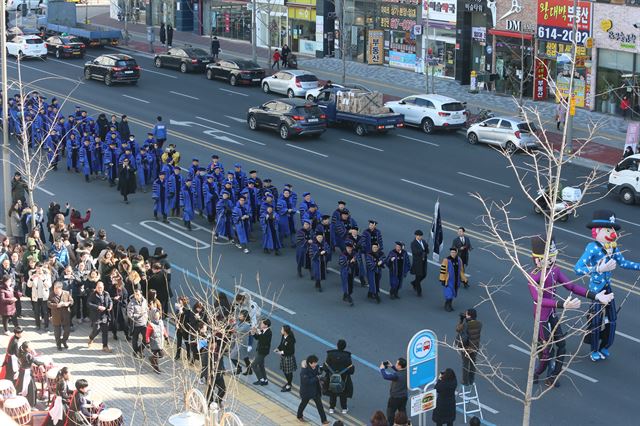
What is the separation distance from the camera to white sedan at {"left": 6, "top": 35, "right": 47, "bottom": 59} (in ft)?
189

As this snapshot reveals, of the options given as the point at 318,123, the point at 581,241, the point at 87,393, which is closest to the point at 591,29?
the point at 318,123

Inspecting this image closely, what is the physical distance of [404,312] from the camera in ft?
77.9

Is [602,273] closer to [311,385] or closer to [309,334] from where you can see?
[309,334]

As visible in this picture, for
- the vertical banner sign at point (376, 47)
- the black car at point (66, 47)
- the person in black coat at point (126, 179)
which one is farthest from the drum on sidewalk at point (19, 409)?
the black car at point (66, 47)

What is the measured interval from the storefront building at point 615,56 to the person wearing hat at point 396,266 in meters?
20.1

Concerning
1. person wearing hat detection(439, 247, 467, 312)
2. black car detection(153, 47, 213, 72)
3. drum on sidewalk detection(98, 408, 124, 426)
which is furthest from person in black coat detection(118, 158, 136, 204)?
black car detection(153, 47, 213, 72)

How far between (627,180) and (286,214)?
418 inches

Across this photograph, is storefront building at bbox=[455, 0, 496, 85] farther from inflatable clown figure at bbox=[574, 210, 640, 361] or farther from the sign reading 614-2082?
inflatable clown figure at bbox=[574, 210, 640, 361]

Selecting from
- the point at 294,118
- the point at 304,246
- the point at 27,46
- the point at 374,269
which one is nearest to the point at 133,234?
the point at 304,246

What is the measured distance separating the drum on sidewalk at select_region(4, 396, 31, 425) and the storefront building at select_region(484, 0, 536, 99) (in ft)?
106

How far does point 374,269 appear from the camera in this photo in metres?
24.0

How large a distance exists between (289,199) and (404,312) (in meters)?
5.91

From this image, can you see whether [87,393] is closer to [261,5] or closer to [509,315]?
[509,315]

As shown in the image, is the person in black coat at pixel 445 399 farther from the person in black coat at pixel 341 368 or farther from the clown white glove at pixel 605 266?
the clown white glove at pixel 605 266
